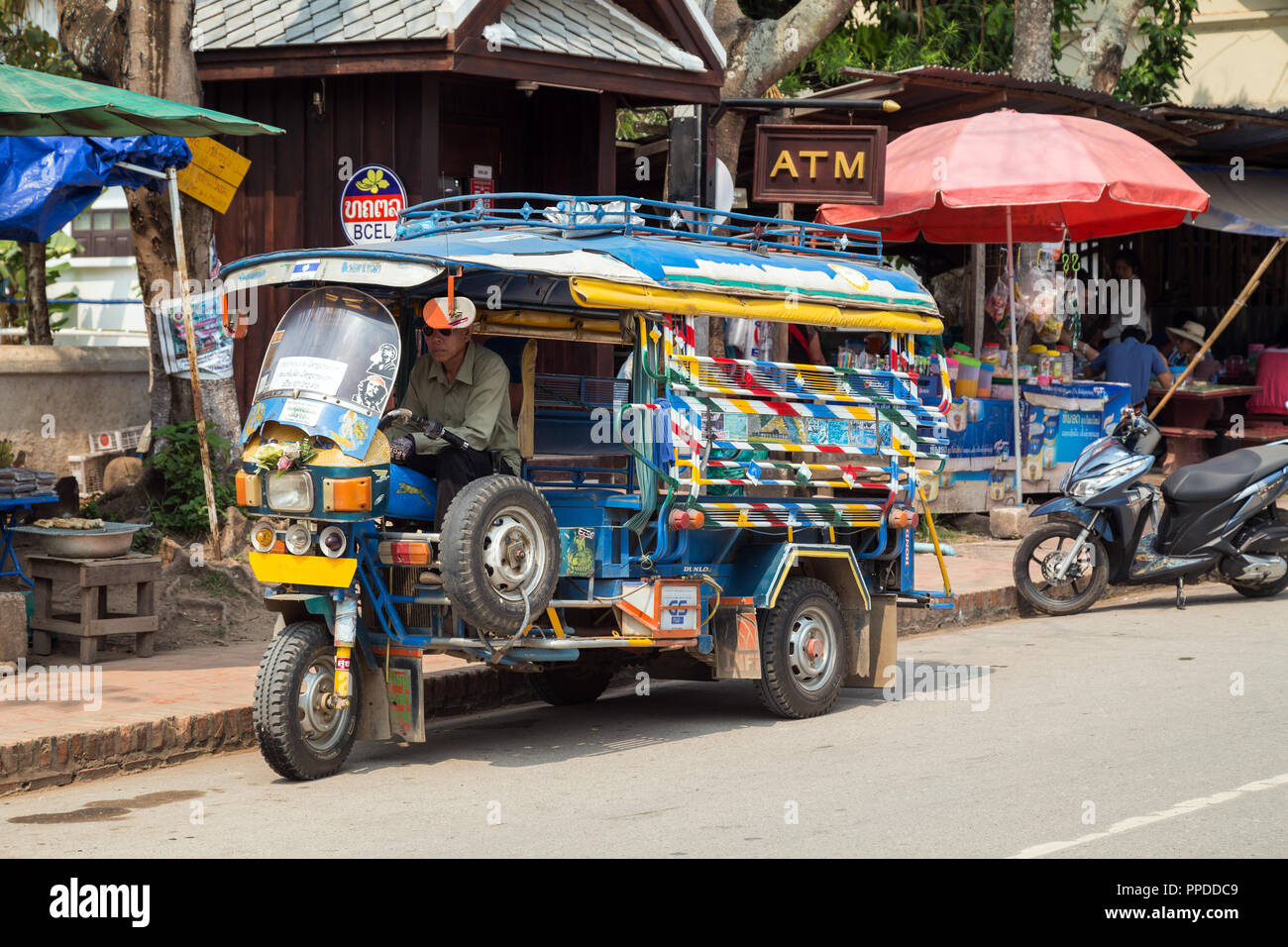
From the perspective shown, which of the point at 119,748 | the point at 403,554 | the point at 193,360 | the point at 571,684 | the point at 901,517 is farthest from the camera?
the point at 193,360

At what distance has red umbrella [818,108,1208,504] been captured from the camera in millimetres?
12453

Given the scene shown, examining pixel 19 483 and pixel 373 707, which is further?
pixel 19 483

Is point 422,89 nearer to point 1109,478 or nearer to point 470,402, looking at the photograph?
point 470,402

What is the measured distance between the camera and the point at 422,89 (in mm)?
11570

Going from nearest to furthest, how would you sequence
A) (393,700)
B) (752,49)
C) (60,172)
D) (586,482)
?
1. (393,700)
2. (586,482)
3. (60,172)
4. (752,49)

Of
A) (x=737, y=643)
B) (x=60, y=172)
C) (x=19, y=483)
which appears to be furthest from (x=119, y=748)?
(x=60, y=172)

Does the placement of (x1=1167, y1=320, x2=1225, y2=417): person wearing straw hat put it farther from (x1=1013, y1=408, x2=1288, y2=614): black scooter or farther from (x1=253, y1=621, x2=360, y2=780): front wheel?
(x1=253, y1=621, x2=360, y2=780): front wheel

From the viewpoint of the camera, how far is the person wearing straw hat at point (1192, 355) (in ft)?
56.1

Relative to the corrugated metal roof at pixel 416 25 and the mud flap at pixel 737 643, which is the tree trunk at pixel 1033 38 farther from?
the mud flap at pixel 737 643

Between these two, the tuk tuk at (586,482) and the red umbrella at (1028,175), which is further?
the red umbrella at (1028,175)

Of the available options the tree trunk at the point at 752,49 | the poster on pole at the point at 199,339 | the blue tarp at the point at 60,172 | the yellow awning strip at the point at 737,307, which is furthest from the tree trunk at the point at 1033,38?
the blue tarp at the point at 60,172

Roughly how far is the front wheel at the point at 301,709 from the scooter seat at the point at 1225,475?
22.4 feet

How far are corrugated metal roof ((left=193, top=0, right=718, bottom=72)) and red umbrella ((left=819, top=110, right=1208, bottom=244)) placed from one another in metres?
2.13

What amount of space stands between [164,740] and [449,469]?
1789 mm
